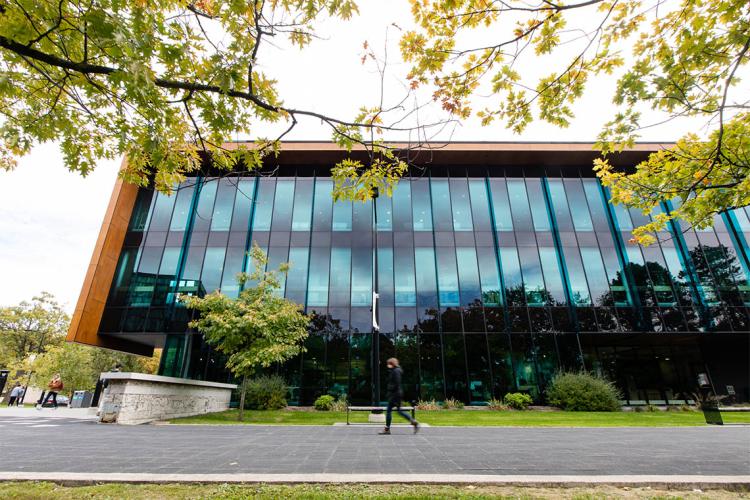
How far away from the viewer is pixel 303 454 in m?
5.20

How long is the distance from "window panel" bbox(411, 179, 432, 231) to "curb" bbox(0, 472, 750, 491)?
16468 mm

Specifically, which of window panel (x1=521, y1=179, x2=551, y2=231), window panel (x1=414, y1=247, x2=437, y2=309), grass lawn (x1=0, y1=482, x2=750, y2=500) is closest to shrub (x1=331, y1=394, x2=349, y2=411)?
window panel (x1=414, y1=247, x2=437, y2=309)

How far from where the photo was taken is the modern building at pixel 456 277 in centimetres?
1719

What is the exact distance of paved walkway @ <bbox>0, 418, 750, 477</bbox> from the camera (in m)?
4.16

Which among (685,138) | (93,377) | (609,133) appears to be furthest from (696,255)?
(93,377)

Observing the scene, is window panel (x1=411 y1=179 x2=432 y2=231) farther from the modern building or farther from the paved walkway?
the paved walkway

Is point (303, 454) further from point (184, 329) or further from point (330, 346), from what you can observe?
point (184, 329)

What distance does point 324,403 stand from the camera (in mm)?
15352

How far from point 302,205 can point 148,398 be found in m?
12.5

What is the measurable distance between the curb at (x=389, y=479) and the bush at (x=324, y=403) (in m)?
12.5

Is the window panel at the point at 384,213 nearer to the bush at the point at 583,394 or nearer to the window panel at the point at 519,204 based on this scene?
the window panel at the point at 519,204

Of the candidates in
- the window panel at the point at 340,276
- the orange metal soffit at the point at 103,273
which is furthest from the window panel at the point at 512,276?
the orange metal soffit at the point at 103,273

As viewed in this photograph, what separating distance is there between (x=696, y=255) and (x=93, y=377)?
43922 millimetres

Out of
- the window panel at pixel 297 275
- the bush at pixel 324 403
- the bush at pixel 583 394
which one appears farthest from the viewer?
the window panel at pixel 297 275
